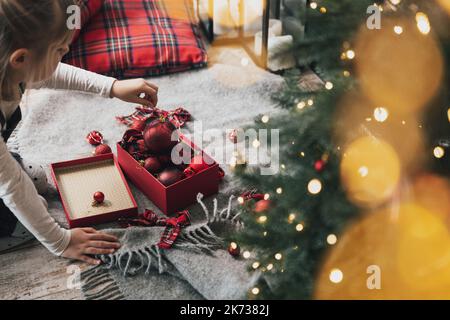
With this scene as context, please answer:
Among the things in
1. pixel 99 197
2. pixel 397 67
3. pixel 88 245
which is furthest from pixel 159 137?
pixel 397 67

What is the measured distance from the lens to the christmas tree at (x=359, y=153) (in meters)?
0.96

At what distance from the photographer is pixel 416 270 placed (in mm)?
1179

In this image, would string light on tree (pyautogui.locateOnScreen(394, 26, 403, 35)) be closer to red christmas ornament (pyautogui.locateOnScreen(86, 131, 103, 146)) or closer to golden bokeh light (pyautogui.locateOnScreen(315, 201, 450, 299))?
golden bokeh light (pyautogui.locateOnScreen(315, 201, 450, 299))

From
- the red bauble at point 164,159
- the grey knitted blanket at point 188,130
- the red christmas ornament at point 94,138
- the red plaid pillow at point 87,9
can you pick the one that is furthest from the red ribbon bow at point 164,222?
the red plaid pillow at point 87,9

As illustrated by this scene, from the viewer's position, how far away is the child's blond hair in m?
1.08

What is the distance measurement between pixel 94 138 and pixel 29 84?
1.56 feet

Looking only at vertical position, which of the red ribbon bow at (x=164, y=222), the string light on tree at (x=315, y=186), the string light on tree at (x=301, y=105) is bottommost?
the red ribbon bow at (x=164, y=222)

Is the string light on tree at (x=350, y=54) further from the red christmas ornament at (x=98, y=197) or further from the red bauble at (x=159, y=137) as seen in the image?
the red christmas ornament at (x=98, y=197)

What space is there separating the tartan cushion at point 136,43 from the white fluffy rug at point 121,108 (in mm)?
59

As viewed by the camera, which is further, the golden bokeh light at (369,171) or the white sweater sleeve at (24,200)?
the white sweater sleeve at (24,200)

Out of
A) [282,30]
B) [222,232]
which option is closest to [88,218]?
[222,232]

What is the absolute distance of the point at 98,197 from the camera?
1448 millimetres
